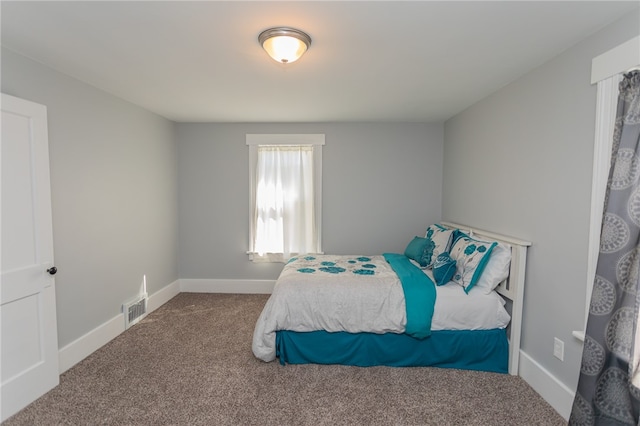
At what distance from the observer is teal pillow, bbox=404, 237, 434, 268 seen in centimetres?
339

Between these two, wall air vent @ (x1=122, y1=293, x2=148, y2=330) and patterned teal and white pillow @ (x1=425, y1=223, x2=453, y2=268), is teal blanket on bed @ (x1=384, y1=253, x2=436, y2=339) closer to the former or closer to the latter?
patterned teal and white pillow @ (x1=425, y1=223, x2=453, y2=268)

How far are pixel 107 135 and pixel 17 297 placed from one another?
1.61 metres

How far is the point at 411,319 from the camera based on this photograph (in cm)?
259

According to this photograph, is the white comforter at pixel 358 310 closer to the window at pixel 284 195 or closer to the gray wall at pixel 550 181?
the gray wall at pixel 550 181

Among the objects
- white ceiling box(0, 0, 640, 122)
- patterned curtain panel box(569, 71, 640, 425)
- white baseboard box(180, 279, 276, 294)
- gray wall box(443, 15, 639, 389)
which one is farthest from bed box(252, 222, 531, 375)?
white baseboard box(180, 279, 276, 294)

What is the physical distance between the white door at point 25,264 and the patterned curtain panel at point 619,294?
335 centimetres

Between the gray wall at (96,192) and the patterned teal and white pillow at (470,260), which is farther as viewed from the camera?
the patterned teal and white pillow at (470,260)

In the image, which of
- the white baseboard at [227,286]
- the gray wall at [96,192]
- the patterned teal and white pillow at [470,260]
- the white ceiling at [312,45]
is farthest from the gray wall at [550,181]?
the gray wall at [96,192]

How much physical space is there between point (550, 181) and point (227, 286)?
3.96 m

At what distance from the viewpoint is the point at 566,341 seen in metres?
2.08

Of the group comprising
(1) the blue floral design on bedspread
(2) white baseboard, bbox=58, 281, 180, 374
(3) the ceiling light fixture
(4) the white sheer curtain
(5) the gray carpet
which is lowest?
(5) the gray carpet

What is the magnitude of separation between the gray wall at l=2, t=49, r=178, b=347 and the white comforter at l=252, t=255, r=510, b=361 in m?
1.59

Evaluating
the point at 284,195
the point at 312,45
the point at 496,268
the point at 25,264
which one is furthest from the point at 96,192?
the point at 496,268

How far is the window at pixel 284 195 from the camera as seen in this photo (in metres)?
4.42
